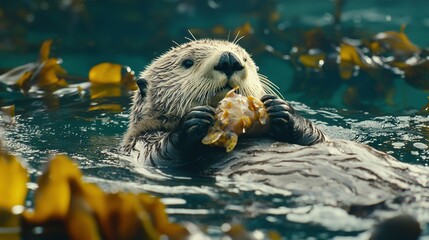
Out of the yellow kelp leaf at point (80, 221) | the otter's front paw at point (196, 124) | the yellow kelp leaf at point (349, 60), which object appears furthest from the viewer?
the yellow kelp leaf at point (349, 60)

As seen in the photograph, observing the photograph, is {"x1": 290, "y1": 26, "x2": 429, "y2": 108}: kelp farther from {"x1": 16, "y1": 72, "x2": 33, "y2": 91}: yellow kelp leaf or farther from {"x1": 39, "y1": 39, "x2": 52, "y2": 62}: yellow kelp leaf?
{"x1": 16, "y1": 72, "x2": 33, "y2": 91}: yellow kelp leaf

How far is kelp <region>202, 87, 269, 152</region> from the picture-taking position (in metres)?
4.28

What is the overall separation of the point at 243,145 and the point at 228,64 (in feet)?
1.57

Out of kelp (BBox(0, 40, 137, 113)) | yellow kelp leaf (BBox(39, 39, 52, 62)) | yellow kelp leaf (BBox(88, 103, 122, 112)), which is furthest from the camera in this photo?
kelp (BBox(0, 40, 137, 113))

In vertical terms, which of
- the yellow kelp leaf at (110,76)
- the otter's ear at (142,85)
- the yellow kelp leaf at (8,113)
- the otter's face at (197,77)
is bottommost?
the yellow kelp leaf at (8,113)

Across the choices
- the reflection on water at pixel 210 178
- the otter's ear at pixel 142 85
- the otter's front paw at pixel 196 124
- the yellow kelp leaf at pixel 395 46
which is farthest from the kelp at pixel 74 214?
the yellow kelp leaf at pixel 395 46

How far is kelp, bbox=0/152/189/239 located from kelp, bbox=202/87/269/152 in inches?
45.9

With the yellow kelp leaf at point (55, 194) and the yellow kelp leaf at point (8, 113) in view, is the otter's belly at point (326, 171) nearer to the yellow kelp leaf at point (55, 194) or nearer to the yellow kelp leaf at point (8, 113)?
the yellow kelp leaf at point (55, 194)

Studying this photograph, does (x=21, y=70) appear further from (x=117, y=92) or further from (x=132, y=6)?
(x=132, y=6)

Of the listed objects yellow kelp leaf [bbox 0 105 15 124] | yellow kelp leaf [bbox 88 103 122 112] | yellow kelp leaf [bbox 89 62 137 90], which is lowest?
yellow kelp leaf [bbox 88 103 122 112]

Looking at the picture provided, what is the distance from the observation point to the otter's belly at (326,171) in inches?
146

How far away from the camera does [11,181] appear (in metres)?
3.23

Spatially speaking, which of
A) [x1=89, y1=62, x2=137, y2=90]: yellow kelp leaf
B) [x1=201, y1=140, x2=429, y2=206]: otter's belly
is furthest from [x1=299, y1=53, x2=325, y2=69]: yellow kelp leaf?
[x1=201, y1=140, x2=429, y2=206]: otter's belly

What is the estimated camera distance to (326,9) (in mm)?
11500
